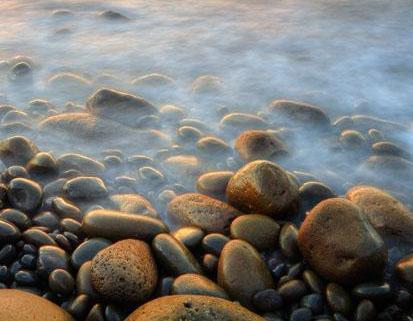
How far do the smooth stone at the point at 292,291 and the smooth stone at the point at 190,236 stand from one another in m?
0.53

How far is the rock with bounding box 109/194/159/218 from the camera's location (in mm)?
2832

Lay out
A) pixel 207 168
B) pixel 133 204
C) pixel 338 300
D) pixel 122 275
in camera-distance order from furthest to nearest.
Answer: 1. pixel 207 168
2. pixel 133 204
3. pixel 338 300
4. pixel 122 275

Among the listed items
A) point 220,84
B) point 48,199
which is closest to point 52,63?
point 220,84

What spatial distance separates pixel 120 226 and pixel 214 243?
524mm

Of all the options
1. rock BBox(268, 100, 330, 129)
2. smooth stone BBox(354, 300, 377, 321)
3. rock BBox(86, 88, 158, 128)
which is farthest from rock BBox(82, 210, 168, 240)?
rock BBox(268, 100, 330, 129)

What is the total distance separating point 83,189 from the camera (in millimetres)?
2957

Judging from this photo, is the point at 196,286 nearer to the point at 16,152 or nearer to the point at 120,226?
the point at 120,226

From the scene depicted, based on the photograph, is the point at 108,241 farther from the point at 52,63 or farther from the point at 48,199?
the point at 52,63

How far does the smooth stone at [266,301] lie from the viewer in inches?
88.0

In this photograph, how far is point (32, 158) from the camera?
3.18m

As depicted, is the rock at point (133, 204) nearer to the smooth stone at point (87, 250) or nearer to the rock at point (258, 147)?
the smooth stone at point (87, 250)

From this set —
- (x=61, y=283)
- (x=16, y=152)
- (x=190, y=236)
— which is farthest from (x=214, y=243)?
(x=16, y=152)

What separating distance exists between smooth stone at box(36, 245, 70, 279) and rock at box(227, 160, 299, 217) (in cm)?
106

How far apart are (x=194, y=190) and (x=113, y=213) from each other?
730 millimetres
